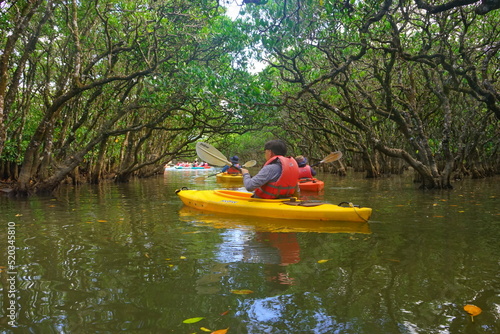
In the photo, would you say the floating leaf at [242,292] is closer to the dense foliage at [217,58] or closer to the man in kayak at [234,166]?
the man in kayak at [234,166]

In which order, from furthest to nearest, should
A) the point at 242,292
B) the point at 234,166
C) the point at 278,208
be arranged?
the point at 234,166 < the point at 278,208 < the point at 242,292

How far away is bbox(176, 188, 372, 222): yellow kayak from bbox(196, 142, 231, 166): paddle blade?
1.15m

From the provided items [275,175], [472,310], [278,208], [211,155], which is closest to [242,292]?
[472,310]

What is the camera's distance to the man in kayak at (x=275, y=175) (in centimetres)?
613

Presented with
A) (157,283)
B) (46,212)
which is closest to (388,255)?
(157,283)

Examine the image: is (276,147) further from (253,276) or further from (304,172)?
(304,172)

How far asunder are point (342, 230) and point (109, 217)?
4083mm

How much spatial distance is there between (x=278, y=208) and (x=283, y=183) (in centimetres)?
51

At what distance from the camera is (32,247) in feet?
14.1

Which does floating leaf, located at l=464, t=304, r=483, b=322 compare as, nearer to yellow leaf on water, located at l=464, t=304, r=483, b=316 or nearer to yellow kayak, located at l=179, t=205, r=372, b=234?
yellow leaf on water, located at l=464, t=304, r=483, b=316

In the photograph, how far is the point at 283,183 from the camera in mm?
6332

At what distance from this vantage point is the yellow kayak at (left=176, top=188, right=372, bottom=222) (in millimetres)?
5633

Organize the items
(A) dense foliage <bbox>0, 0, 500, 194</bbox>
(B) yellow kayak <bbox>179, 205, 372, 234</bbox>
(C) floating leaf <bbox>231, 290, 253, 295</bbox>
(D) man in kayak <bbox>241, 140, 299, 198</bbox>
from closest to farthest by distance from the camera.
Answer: (C) floating leaf <bbox>231, 290, 253, 295</bbox> < (B) yellow kayak <bbox>179, 205, 372, 234</bbox> < (D) man in kayak <bbox>241, 140, 299, 198</bbox> < (A) dense foliage <bbox>0, 0, 500, 194</bbox>

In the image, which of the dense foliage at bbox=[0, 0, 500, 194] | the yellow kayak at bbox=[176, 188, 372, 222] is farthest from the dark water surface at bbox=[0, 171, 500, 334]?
the dense foliage at bbox=[0, 0, 500, 194]
